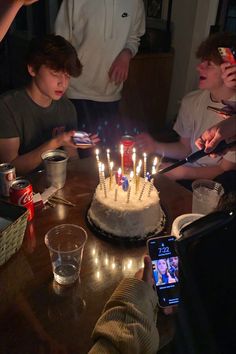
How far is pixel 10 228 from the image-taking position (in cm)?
101

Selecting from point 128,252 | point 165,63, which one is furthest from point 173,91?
point 128,252

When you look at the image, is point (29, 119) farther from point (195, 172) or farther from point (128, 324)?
point (128, 324)

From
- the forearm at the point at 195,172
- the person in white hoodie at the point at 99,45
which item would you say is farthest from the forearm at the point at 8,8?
the person in white hoodie at the point at 99,45

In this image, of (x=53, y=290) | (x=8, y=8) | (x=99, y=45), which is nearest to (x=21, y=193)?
(x=53, y=290)

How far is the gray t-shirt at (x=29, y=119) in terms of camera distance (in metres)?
1.74

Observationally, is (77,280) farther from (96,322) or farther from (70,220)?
(70,220)

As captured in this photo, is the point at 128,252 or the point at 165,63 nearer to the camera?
the point at 128,252

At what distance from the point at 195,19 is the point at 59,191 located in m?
3.17

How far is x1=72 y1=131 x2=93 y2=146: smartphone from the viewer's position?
5.27 ft

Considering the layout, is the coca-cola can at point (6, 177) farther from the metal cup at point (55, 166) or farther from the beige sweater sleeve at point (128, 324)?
the beige sweater sleeve at point (128, 324)

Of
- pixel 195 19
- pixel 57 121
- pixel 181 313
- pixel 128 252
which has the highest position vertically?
pixel 195 19

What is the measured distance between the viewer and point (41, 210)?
133cm

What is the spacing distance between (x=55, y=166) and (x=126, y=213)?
1.30ft

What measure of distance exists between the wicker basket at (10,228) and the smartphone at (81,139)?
1.90ft
